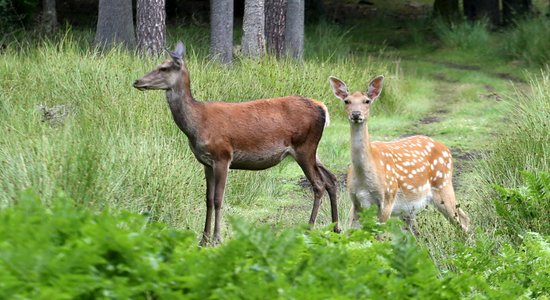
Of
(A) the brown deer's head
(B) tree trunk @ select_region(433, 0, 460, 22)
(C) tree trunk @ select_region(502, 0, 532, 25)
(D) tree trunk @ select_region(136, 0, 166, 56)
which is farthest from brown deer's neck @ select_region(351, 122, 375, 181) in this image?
(C) tree trunk @ select_region(502, 0, 532, 25)

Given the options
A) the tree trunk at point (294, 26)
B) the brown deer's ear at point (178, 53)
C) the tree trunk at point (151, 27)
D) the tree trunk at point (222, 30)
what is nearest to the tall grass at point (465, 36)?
the tree trunk at point (294, 26)

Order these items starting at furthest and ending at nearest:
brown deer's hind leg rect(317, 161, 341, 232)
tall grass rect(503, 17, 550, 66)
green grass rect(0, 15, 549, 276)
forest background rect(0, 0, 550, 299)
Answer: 1. tall grass rect(503, 17, 550, 66)
2. brown deer's hind leg rect(317, 161, 341, 232)
3. green grass rect(0, 15, 549, 276)
4. forest background rect(0, 0, 550, 299)

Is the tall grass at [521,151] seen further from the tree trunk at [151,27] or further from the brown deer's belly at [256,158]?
the tree trunk at [151,27]

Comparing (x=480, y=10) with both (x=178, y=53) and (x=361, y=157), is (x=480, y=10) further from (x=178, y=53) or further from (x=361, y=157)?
(x=361, y=157)

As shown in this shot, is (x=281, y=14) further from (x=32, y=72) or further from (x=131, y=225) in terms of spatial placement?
(x=131, y=225)

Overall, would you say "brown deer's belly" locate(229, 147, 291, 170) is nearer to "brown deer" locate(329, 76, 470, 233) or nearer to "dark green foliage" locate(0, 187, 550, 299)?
"brown deer" locate(329, 76, 470, 233)

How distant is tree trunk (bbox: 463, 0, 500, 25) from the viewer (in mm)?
29375

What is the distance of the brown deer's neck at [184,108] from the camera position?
9539mm

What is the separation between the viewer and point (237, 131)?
384 inches

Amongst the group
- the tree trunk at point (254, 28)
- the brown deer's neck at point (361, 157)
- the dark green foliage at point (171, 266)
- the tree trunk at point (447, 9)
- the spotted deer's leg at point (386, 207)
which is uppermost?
the dark green foliage at point (171, 266)

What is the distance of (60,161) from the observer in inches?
328

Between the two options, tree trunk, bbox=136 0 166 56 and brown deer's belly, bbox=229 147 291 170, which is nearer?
brown deer's belly, bbox=229 147 291 170

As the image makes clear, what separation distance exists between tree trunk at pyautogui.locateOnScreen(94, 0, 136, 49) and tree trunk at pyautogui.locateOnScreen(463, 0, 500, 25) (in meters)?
11.3

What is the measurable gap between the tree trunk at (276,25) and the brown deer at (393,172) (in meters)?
10.4
